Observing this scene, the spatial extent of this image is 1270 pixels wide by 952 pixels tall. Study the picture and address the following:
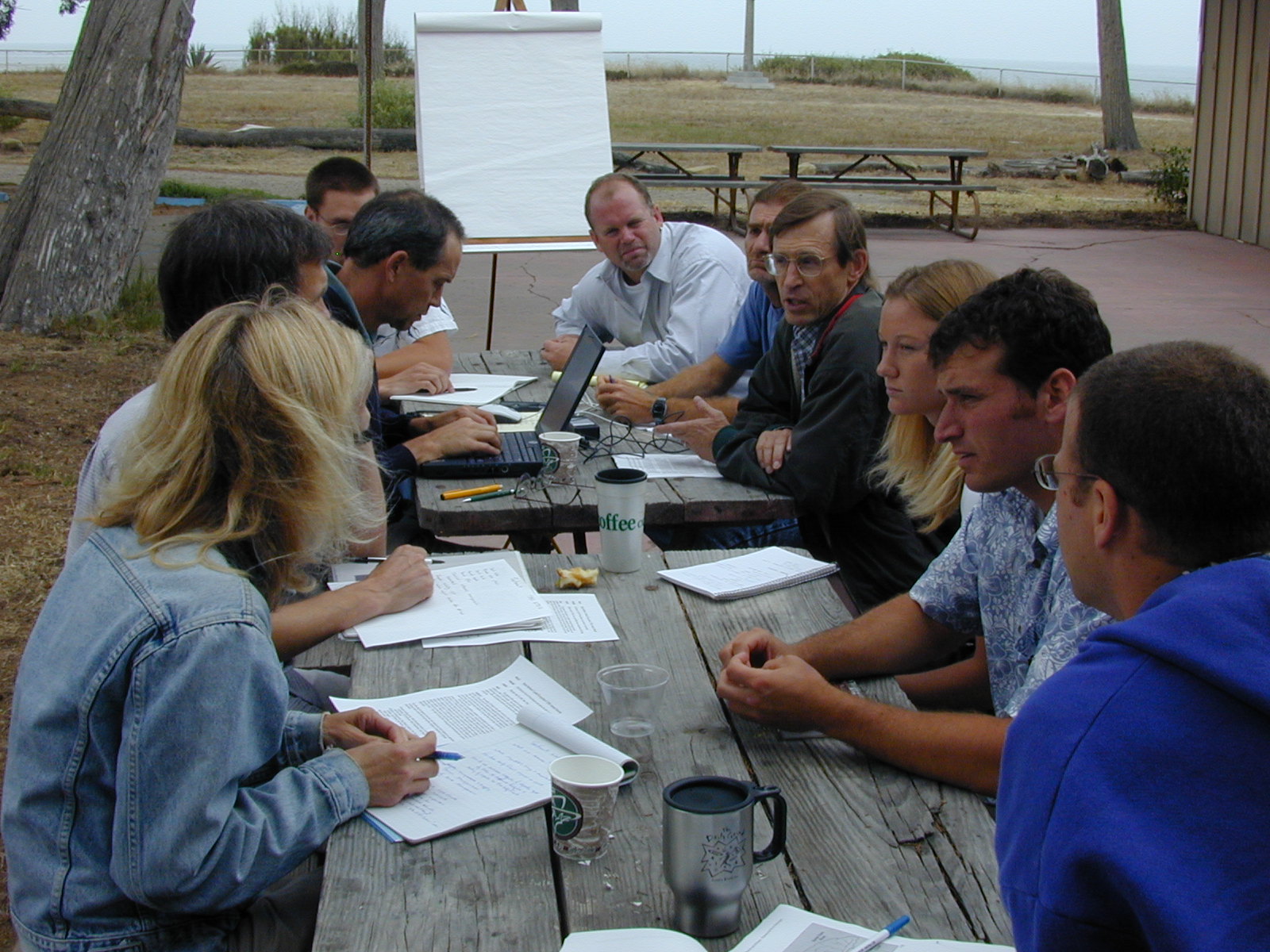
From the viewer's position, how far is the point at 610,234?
4.88 metres

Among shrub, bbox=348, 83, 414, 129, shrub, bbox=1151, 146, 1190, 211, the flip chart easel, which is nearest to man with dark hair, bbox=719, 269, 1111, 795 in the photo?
the flip chart easel

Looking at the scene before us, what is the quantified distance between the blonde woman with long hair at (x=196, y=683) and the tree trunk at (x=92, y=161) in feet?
21.7

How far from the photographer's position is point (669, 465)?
3.49 metres

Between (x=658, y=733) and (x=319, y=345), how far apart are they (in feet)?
2.57

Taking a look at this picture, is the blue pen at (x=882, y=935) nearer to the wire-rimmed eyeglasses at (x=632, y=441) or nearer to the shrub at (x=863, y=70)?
the wire-rimmed eyeglasses at (x=632, y=441)

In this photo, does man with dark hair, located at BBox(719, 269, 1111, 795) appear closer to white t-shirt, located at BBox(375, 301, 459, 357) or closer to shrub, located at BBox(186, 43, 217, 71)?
white t-shirt, located at BBox(375, 301, 459, 357)

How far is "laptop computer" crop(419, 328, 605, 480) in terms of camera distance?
330 cm

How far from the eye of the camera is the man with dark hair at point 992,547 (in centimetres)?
190

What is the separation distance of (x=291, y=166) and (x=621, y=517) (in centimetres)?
1726

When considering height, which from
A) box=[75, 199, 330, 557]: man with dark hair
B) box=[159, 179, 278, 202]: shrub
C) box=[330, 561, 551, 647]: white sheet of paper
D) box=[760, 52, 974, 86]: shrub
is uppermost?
Answer: box=[760, 52, 974, 86]: shrub

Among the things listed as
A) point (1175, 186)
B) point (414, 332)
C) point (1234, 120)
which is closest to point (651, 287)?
point (414, 332)

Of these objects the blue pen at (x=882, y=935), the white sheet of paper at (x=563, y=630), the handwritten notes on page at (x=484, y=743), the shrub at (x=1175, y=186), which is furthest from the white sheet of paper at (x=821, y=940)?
the shrub at (x=1175, y=186)

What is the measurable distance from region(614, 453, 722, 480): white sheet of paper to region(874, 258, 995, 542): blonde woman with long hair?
605 millimetres

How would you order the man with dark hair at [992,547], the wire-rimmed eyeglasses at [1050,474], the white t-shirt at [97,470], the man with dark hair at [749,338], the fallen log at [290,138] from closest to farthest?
the wire-rimmed eyeglasses at [1050,474]
the man with dark hair at [992,547]
the white t-shirt at [97,470]
the man with dark hair at [749,338]
the fallen log at [290,138]
